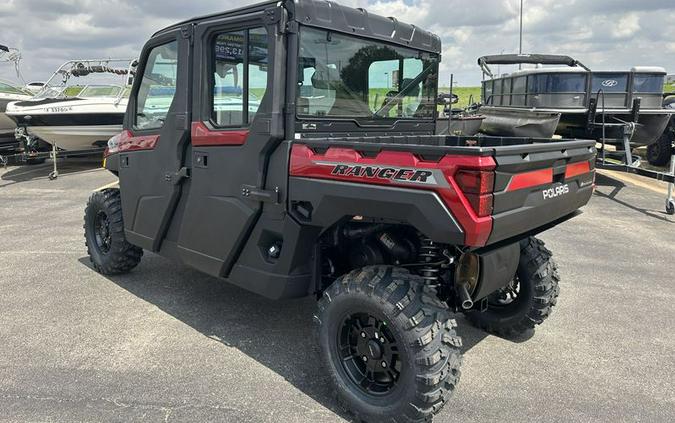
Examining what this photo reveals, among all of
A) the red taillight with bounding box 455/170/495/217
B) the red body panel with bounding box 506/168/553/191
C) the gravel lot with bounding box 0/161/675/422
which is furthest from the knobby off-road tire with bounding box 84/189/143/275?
the red body panel with bounding box 506/168/553/191

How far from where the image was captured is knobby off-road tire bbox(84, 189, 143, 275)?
502 cm

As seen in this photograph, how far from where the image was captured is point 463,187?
2.44 metres

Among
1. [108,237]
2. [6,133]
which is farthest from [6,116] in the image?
[108,237]

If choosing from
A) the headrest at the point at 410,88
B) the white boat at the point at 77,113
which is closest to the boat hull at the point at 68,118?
the white boat at the point at 77,113

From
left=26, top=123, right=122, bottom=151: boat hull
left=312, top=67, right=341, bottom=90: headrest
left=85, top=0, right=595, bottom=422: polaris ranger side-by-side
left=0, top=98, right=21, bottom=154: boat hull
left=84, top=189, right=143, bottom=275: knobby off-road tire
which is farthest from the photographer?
left=0, top=98, right=21, bottom=154: boat hull

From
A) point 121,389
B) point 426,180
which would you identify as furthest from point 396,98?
point 121,389

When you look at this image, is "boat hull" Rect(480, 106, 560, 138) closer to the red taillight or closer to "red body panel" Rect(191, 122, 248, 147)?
"red body panel" Rect(191, 122, 248, 147)

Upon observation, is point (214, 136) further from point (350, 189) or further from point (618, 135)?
point (618, 135)

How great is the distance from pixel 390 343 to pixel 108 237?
3664 millimetres

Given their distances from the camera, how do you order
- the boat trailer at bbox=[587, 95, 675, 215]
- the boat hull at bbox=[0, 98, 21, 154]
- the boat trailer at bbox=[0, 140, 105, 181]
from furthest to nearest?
the boat hull at bbox=[0, 98, 21, 154]
the boat trailer at bbox=[0, 140, 105, 181]
the boat trailer at bbox=[587, 95, 675, 215]

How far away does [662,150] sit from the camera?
12.5 m

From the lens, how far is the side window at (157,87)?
409cm

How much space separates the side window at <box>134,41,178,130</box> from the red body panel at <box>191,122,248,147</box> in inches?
18.7

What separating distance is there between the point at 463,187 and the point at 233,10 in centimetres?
203
